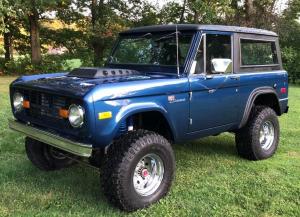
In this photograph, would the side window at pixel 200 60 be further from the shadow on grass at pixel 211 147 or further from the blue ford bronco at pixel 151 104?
the shadow on grass at pixel 211 147

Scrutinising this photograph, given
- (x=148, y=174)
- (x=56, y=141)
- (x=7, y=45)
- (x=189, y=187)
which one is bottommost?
(x=189, y=187)

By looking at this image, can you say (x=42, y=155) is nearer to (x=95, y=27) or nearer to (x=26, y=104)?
(x=26, y=104)

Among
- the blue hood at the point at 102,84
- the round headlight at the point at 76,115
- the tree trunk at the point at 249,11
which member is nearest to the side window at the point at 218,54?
the blue hood at the point at 102,84

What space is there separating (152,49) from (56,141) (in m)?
1.84

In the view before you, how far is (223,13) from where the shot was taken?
20.5m

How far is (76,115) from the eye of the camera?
3990 mm

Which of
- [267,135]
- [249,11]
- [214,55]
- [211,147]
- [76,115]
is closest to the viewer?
[76,115]

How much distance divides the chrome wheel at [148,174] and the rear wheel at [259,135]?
183cm

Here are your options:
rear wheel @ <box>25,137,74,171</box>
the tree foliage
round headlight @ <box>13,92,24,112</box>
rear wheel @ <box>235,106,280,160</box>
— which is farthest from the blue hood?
the tree foliage

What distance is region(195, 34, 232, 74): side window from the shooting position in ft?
15.9

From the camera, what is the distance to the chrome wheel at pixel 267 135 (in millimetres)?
6195

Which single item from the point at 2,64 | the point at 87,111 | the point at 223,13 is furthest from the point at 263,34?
the point at 2,64

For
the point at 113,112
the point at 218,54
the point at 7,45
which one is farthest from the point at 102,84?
the point at 7,45

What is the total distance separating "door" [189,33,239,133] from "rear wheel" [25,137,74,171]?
182cm
